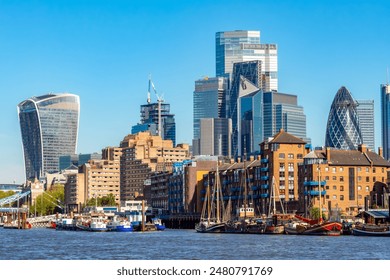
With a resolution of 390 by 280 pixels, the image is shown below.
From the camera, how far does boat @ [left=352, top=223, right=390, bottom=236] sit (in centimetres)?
9519

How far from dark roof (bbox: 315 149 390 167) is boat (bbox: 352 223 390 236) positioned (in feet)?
133

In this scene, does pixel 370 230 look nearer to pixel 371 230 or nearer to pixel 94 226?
pixel 371 230

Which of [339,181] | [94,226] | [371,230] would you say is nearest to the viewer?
[371,230]

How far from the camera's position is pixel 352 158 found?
143 meters

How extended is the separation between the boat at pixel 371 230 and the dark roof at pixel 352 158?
40534 millimetres

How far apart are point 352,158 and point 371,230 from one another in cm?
4722

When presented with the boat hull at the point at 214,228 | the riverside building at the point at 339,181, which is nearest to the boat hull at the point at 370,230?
the boat hull at the point at 214,228

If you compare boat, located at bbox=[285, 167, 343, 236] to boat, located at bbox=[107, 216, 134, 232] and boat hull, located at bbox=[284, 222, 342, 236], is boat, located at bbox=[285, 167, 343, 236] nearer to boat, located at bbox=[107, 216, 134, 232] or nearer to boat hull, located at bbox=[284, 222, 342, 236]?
boat hull, located at bbox=[284, 222, 342, 236]

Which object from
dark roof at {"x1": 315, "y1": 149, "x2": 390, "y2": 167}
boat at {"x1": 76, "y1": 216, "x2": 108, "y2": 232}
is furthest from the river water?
boat at {"x1": 76, "y1": 216, "x2": 108, "y2": 232}

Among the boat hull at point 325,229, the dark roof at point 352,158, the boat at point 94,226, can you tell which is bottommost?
the boat at point 94,226

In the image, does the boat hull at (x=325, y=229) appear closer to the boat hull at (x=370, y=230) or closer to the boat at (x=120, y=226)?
the boat hull at (x=370, y=230)

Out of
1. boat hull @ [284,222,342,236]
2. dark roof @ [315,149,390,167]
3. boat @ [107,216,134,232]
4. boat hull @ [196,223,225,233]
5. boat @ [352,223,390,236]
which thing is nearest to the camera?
boat @ [352,223,390,236]

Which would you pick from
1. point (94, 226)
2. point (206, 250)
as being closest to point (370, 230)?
point (206, 250)

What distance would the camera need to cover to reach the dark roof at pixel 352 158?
14138 cm
